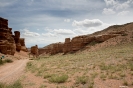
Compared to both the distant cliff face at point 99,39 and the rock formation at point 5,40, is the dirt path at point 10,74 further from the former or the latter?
the distant cliff face at point 99,39

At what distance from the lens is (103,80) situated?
10375mm

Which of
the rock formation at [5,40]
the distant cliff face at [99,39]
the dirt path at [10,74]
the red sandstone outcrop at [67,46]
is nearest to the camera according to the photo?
the dirt path at [10,74]

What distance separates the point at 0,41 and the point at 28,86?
100 ft

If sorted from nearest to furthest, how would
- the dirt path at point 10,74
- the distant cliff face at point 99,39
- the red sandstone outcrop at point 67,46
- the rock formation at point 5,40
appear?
1. the dirt path at point 10,74
2. the rock formation at point 5,40
3. the distant cliff face at point 99,39
4. the red sandstone outcrop at point 67,46

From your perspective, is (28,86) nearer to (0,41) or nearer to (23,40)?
(0,41)

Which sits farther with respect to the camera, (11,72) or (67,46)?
(67,46)

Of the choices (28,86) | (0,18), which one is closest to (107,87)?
(28,86)

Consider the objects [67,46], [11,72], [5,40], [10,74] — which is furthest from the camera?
[67,46]

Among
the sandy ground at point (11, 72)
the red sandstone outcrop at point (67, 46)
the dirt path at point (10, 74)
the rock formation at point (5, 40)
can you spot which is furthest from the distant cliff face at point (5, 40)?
the dirt path at point (10, 74)

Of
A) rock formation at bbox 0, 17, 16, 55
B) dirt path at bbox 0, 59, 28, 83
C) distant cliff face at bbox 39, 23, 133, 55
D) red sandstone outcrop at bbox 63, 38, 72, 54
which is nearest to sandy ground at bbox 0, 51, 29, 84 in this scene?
dirt path at bbox 0, 59, 28, 83

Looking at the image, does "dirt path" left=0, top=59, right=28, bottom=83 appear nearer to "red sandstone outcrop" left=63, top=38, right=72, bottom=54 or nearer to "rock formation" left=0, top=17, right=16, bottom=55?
"rock formation" left=0, top=17, right=16, bottom=55

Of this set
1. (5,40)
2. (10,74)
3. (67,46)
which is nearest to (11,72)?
(10,74)

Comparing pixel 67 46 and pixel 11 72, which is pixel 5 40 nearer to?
pixel 67 46

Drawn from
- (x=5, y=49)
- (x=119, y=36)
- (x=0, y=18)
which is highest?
(x=0, y=18)
